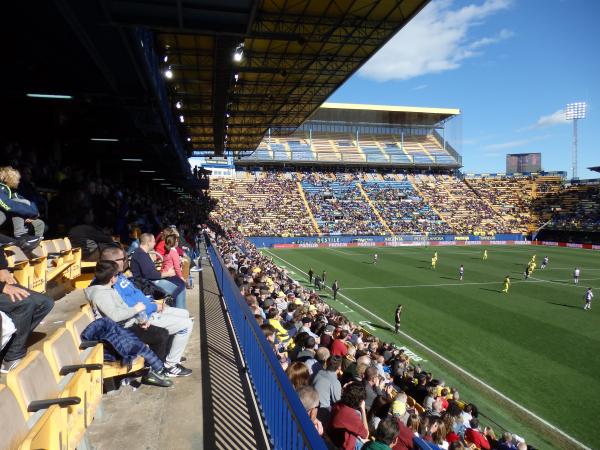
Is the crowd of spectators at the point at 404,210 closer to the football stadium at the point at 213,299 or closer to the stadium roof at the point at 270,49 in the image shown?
the football stadium at the point at 213,299

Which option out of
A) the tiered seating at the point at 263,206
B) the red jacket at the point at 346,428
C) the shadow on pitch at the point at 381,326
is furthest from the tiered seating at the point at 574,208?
the red jacket at the point at 346,428

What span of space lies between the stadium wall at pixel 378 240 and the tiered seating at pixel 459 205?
223 centimetres

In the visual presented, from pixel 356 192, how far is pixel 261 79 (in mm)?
46803

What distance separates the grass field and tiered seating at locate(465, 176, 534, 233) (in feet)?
86.2

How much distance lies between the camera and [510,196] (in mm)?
70312

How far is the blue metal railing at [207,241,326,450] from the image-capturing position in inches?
114

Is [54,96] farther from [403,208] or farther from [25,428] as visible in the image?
[403,208]

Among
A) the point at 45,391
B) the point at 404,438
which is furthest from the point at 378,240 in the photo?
the point at 45,391

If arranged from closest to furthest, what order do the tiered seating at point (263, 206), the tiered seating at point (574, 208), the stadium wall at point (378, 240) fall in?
the stadium wall at point (378, 240) → the tiered seating at point (263, 206) → the tiered seating at point (574, 208)

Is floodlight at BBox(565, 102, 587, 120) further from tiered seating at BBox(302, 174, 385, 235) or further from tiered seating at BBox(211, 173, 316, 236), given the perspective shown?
tiered seating at BBox(211, 173, 316, 236)

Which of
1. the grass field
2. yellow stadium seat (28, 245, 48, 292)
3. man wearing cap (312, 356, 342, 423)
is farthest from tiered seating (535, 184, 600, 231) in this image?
yellow stadium seat (28, 245, 48, 292)

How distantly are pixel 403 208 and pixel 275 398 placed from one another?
6169 centimetres

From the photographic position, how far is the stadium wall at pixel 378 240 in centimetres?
4926

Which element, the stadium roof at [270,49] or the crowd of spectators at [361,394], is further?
the stadium roof at [270,49]
